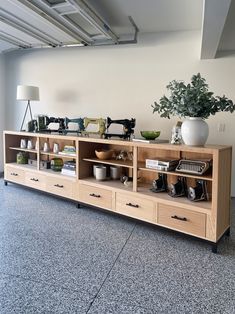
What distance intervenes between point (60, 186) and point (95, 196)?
65cm

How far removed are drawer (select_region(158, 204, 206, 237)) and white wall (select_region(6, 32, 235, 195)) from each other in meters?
1.71

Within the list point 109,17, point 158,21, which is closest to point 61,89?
point 109,17

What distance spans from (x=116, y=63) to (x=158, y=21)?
97 cm

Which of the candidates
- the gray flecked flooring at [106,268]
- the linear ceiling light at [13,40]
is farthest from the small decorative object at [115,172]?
the linear ceiling light at [13,40]

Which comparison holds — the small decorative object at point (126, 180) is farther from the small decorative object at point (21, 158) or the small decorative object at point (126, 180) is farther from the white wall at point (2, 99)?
the white wall at point (2, 99)

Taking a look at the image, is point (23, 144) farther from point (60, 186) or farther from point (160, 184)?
point (160, 184)

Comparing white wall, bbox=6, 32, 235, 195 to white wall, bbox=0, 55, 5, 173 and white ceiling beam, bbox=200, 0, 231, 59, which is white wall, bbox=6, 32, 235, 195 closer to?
white wall, bbox=0, 55, 5, 173

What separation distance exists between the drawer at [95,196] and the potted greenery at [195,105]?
114 centimetres

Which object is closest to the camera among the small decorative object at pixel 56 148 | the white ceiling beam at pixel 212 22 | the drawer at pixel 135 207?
the white ceiling beam at pixel 212 22

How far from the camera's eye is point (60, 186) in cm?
351

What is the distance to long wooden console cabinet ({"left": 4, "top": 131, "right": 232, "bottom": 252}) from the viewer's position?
2.28 m

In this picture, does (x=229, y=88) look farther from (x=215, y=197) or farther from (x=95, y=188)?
(x=95, y=188)

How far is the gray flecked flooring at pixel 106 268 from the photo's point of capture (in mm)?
1598

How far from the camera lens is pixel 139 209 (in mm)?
2729
